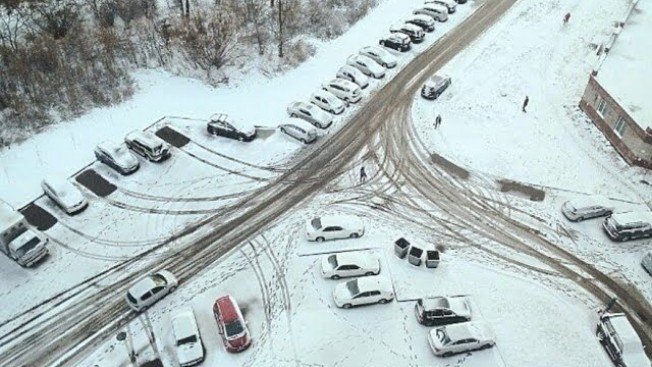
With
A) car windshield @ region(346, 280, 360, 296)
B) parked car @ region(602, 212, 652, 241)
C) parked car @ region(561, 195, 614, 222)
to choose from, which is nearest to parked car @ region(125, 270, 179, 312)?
car windshield @ region(346, 280, 360, 296)

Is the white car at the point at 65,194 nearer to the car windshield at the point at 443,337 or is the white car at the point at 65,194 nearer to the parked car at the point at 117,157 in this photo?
the parked car at the point at 117,157

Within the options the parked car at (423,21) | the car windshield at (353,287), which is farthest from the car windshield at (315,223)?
the parked car at (423,21)

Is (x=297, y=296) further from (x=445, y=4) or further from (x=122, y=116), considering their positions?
(x=445, y=4)

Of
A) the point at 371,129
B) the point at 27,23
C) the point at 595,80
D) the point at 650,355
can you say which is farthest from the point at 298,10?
the point at 650,355

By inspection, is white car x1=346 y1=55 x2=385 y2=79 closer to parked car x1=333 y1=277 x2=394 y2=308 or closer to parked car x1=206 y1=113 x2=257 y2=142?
parked car x1=206 y1=113 x2=257 y2=142

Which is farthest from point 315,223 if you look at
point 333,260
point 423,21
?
point 423,21
